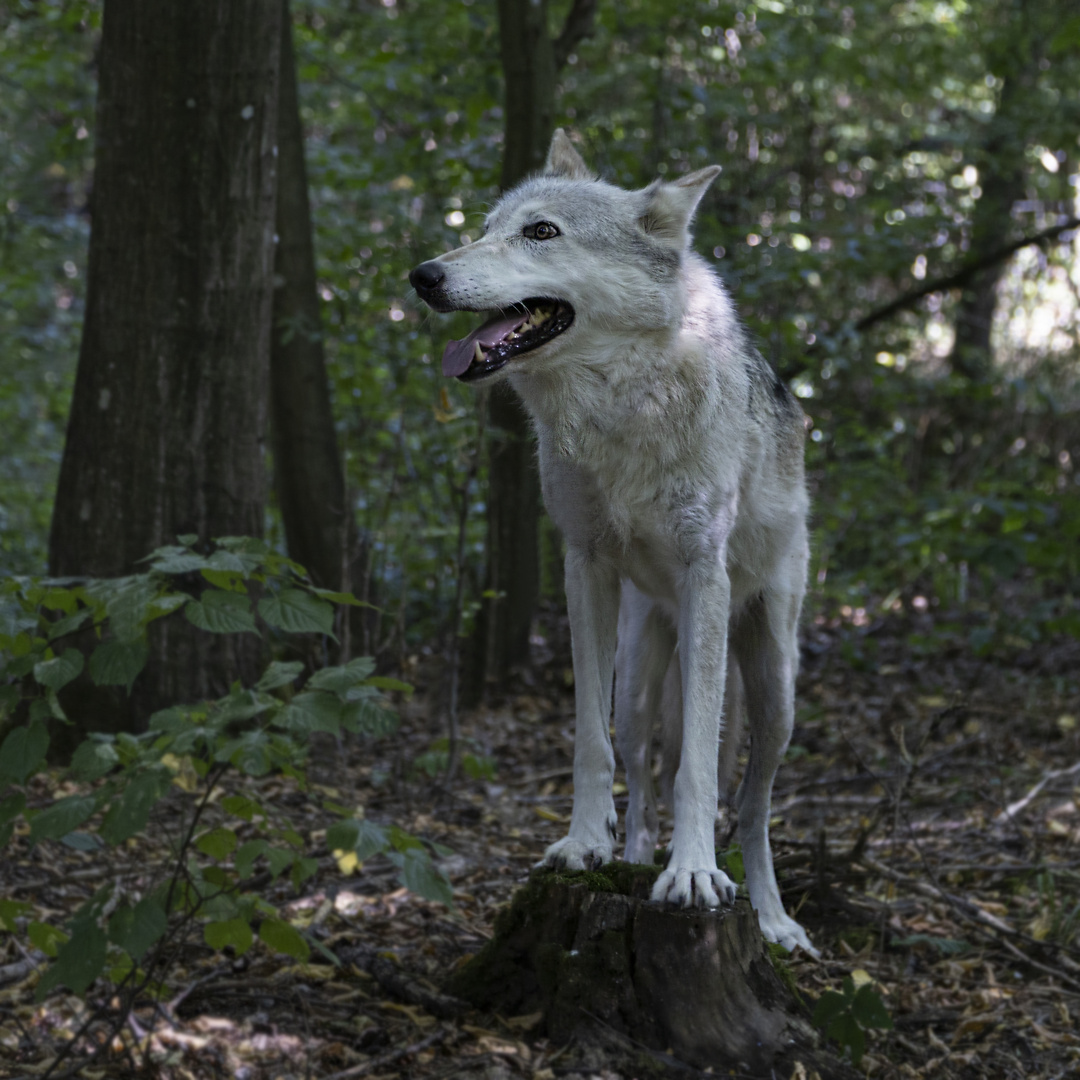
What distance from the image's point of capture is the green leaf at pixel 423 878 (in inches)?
107

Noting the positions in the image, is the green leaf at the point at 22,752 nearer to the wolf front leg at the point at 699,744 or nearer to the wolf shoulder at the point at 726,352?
the wolf front leg at the point at 699,744

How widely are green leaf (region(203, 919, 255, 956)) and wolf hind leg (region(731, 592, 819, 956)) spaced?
6.49ft

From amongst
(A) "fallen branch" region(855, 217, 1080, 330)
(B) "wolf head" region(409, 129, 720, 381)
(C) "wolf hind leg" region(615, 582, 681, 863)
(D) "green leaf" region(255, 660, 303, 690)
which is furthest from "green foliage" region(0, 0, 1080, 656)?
(D) "green leaf" region(255, 660, 303, 690)

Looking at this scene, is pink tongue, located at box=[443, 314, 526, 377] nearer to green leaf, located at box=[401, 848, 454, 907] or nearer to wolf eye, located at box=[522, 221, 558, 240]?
wolf eye, located at box=[522, 221, 558, 240]

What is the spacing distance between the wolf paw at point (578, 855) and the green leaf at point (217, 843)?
105cm

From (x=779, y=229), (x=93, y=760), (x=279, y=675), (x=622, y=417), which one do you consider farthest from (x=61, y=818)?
(x=779, y=229)

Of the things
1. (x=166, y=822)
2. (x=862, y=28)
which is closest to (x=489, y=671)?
(x=166, y=822)

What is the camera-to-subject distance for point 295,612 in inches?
111

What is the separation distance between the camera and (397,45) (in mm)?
9734

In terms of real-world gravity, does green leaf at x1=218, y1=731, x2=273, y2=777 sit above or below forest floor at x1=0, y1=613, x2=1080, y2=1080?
above

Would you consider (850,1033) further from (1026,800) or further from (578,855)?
(1026,800)

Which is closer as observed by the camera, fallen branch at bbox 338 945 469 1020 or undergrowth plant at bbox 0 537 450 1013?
undergrowth plant at bbox 0 537 450 1013

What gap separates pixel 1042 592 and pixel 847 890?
21.4ft

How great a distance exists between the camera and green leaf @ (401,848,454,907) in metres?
2.73
